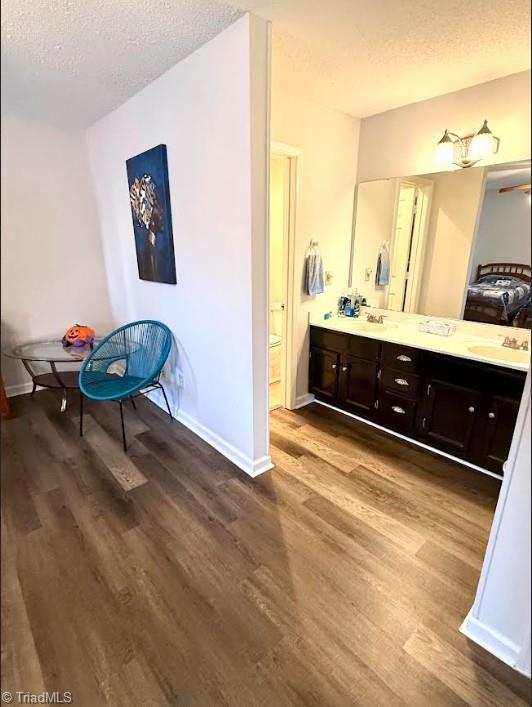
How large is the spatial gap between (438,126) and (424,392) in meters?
1.61

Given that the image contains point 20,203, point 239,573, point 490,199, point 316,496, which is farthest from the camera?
point 316,496

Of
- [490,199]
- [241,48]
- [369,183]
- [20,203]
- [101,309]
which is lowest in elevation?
[101,309]

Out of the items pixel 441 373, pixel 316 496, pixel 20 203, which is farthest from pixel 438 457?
pixel 20 203

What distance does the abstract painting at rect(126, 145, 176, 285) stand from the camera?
2.26m

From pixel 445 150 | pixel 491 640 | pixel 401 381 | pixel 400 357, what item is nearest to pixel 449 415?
pixel 401 381

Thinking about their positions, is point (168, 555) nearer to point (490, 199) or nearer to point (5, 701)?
point (5, 701)

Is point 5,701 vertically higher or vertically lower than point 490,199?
lower

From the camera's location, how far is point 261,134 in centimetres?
167

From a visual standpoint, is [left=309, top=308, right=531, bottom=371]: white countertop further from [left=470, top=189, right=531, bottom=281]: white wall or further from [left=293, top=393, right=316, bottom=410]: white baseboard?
[left=293, top=393, right=316, bottom=410]: white baseboard

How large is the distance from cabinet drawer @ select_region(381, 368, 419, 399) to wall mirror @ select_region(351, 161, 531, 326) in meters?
0.47

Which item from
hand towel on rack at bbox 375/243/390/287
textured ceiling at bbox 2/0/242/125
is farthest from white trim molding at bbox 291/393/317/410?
textured ceiling at bbox 2/0/242/125

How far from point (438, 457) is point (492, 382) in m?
0.66

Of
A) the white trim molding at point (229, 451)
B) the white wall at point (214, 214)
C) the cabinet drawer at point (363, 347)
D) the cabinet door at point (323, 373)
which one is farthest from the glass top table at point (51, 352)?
the cabinet drawer at point (363, 347)

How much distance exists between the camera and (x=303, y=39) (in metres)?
1.69
